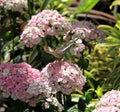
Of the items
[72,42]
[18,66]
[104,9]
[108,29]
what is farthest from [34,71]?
[104,9]

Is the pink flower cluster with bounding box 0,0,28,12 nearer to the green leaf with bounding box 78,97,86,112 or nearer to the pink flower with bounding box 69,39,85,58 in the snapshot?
the pink flower with bounding box 69,39,85,58

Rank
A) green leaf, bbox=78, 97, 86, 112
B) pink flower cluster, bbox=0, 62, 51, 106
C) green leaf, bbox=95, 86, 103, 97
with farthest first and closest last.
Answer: green leaf, bbox=95, 86, 103, 97 < green leaf, bbox=78, 97, 86, 112 < pink flower cluster, bbox=0, 62, 51, 106

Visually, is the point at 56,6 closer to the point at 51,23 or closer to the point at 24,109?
the point at 51,23

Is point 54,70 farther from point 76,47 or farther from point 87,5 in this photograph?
point 87,5

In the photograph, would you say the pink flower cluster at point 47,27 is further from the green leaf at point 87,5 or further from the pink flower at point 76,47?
the green leaf at point 87,5

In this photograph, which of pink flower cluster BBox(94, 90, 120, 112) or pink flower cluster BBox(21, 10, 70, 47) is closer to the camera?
pink flower cluster BBox(94, 90, 120, 112)

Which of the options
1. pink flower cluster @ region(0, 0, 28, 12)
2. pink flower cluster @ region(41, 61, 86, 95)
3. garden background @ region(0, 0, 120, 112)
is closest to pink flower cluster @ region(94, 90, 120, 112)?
garden background @ region(0, 0, 120, 112)
